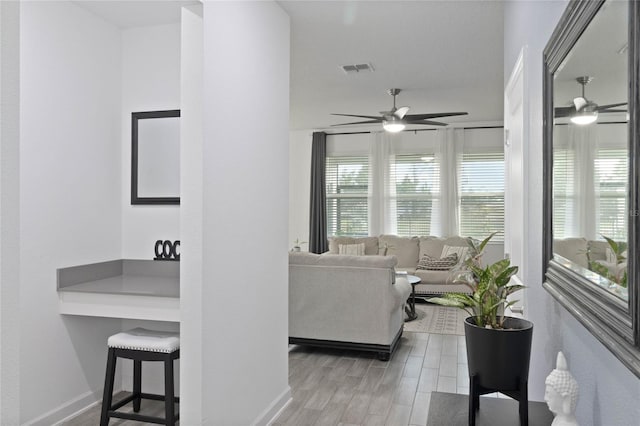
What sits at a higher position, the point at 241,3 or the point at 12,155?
the point at 241,3

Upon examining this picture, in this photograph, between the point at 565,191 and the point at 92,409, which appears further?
the point at 92,409

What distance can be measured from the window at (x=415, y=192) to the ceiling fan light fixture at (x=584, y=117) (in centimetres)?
700

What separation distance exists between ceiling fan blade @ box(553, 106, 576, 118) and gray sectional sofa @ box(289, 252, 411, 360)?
3.04 meters

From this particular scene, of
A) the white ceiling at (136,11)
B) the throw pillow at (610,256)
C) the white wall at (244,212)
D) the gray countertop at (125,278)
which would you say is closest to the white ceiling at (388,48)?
the white ceiling at (136,11)

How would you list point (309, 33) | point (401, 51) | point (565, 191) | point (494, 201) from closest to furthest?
point (565, 191), point (309, 33), point (401, 51), point (494, 201)

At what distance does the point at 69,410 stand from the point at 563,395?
3026 millimetres

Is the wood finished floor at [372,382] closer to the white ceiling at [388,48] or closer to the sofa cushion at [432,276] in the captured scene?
the sofa cushion at [432,276]

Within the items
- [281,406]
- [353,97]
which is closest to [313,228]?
[353,97]

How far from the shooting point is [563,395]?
3.88ft

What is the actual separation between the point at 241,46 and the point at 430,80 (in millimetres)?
3151

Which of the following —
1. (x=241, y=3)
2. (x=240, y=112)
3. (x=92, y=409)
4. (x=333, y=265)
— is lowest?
(x=92, y=409)

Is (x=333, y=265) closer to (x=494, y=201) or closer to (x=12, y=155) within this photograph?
(x=12, y=155)

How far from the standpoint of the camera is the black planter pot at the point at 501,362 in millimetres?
1420

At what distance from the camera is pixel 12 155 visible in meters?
1.04
